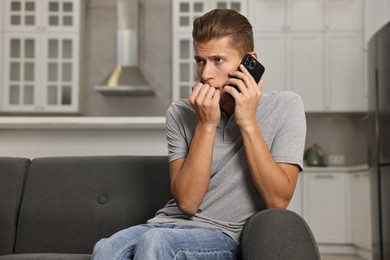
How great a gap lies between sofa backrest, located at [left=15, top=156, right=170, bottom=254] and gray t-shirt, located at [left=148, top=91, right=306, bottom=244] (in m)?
0.35

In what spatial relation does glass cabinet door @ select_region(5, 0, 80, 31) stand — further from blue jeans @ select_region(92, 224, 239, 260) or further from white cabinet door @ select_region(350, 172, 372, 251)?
blue jeans @ select_region(92, 224, 239, 260)

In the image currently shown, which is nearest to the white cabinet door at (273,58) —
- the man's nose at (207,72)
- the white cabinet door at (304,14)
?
the white cabinet door at (304,14)

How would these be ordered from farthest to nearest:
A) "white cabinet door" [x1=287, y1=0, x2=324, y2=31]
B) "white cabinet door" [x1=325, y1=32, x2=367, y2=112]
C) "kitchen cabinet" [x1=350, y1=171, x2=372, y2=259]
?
"white cabinet door" [x1=287, y1=0, x2=324, y2=31], "white cabinet door" [x1=325, y1=32, x2=367, y2=112], "kitchen cabinet" [x1=350, y1=171, x2=372, y2=259]

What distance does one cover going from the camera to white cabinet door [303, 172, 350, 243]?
5.51m

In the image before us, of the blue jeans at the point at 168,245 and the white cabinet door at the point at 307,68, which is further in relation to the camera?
the white cabinet door at the point at 307,68

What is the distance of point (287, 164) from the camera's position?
5.14 ft

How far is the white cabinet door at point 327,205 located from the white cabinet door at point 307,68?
2.58 ft

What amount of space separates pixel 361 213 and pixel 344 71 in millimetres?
1530

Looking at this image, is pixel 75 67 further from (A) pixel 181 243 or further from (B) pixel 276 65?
(A) pixel 181 243

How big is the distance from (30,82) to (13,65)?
27cm

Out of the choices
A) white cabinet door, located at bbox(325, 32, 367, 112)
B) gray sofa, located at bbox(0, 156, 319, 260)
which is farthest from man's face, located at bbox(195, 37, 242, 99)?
white cabinet door, located at bbox(325, 32, 367, 112)

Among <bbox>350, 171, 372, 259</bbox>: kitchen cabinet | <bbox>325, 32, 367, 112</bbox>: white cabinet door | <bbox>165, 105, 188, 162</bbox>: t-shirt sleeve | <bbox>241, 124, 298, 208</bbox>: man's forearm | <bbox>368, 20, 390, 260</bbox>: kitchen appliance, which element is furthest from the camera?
<bbox>325, 32, 367, 112</bbox>: white cabinet door

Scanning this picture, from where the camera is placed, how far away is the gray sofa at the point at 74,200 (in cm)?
203

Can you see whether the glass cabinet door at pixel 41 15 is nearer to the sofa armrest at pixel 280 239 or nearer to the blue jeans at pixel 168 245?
the blue jeans at pixel 168 245
